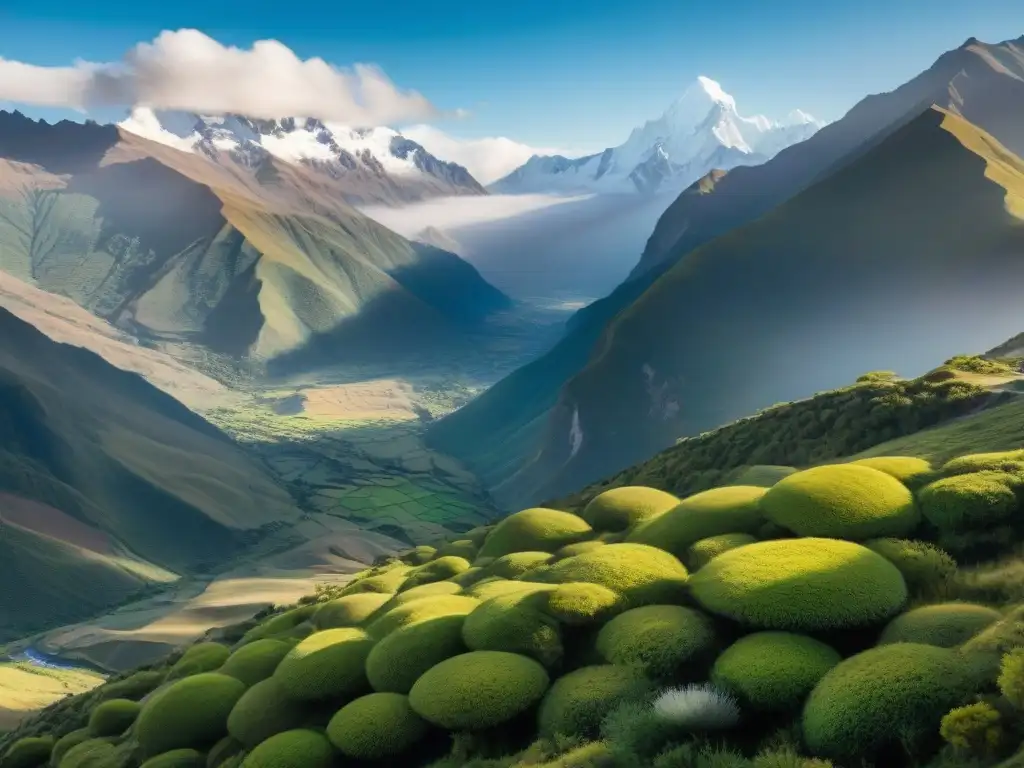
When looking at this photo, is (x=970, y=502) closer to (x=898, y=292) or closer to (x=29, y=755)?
(x=29, y=755)

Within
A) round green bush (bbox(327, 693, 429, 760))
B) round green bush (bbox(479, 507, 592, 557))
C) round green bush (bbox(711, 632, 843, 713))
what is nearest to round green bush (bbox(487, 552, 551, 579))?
→ round green bush (bbox(479, 507, 592, 557))

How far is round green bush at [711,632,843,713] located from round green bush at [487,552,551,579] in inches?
468

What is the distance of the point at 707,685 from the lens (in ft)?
49.4

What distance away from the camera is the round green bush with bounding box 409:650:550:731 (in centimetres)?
1738

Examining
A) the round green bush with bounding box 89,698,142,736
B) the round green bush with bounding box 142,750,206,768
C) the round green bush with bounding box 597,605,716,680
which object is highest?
the round green bush with bounding box 597,605,716,680

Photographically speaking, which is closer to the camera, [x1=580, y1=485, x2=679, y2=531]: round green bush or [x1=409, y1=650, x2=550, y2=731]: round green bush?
[x1=409, y1=650, x2=550, y2=731]: round green bush

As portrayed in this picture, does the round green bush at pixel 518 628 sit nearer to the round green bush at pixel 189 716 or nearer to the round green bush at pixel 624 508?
the round green bush at pixel 189 716

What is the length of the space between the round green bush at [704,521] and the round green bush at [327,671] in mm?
9186

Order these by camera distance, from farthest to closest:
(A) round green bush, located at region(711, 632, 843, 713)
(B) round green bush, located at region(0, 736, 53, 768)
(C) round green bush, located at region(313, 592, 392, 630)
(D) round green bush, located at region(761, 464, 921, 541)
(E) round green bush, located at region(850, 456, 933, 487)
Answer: (B) round green bush, located at region(0, 736, 53, 768) → (C) round green bush, located at region(313, 592, 392, 630) → (E) round green bush, located at region(850, 456, 933, 487) → (D) round green bush, located at region(761, 464, 921, 541) → (A) round green bush, located at region(711, 632, 843, 713)

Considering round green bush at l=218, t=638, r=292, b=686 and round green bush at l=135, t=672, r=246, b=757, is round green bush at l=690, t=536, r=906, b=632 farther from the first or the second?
round green bush at l=218, t=638, r=292, b=686

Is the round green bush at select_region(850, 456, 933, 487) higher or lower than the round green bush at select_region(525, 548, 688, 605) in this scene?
higher

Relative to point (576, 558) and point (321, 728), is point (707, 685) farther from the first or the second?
point (321, 728)

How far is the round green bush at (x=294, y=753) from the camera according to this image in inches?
738

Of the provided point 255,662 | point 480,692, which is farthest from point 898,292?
point 480,692
